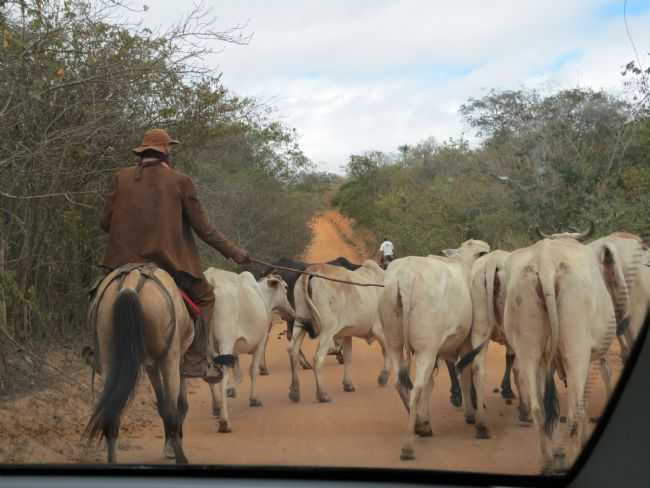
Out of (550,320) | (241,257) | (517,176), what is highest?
(517,176)

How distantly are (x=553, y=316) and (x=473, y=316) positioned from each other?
7.30 ft

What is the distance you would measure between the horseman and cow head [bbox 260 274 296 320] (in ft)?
12.9

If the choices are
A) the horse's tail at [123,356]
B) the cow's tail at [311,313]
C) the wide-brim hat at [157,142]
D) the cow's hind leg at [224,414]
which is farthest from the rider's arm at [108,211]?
the cow's tail at [311,313]

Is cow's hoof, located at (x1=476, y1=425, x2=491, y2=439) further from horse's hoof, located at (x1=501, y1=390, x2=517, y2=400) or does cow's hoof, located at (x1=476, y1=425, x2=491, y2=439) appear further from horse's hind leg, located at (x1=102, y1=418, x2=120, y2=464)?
horse's hind leg, located at (x1=102, y1=418, x2=120, y2=464)

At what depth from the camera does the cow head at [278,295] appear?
9.73m

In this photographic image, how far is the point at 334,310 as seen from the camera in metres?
10.0

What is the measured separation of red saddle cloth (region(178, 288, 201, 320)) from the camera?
5.82 meters

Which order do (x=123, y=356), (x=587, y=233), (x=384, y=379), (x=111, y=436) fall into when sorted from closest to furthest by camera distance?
(x=587, y=233), (x=111, y=436), (x=123, y=356), (x=384, y=379)

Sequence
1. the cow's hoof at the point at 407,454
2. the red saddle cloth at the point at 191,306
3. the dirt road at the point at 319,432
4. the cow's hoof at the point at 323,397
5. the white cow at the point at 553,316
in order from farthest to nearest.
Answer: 1. the cow's hoof at the point at 323,397
2. the red saddle cloth at the point at 191,306
3. the cow's hoof at the point at 407,454
4. the dirt road at the point at 319,432
5. the white cow at the point at 553,316

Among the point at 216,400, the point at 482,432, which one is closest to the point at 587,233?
the point at 482,432

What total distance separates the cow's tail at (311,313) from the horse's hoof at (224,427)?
3.55m

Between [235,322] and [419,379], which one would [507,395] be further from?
[235,322]

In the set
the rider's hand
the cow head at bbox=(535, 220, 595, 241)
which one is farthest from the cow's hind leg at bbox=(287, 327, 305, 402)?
the cow head at bbox=(535, 220, 595, 241)

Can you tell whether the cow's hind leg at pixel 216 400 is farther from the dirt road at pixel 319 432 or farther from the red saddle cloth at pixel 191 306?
the red saddle cloth at pixel 191 306
